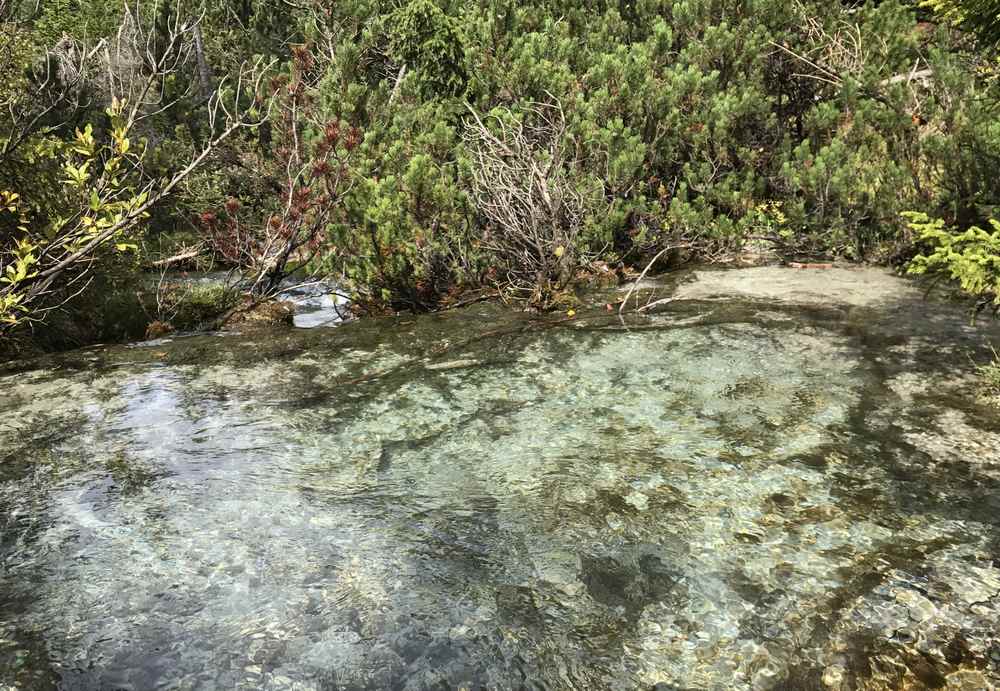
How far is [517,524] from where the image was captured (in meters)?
2.98

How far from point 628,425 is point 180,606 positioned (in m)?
2.41

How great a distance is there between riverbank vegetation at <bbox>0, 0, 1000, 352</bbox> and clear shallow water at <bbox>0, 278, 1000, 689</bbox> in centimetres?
227

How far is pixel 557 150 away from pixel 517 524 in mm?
4841

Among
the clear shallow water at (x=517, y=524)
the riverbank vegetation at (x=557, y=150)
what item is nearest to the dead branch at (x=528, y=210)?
the riverbank vegetation at (x=557, y=150)

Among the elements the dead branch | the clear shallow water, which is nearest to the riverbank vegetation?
the dead branch

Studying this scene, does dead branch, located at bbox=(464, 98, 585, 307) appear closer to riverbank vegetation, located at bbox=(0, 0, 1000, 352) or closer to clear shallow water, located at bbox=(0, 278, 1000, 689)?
riverbank vegetation, located at bbox=(0, 0, 1000, 352)

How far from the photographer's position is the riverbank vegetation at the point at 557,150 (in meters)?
6.75

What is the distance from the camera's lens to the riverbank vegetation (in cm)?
675

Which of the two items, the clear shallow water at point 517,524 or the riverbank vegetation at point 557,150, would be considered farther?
the riverbank vegetation at point 557,150

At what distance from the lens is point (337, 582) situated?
2600mm

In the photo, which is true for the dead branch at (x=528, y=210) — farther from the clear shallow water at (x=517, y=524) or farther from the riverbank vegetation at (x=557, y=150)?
the clear shallow water at (x=517, y=524)

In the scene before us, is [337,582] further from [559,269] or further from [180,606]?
[559,269]

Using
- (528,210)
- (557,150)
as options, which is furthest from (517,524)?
(557,150)

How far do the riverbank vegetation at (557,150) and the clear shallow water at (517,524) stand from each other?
227 centimetres
